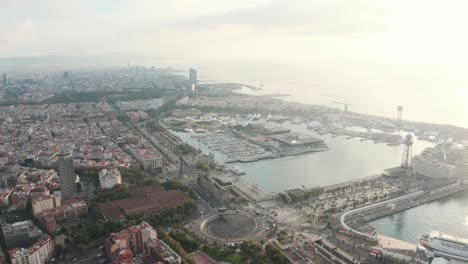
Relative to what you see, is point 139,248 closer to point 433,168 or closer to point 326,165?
point 326,165

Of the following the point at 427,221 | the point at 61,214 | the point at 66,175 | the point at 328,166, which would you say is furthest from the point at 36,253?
the point at 328,166

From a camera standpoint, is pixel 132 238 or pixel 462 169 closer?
pixel 132 238

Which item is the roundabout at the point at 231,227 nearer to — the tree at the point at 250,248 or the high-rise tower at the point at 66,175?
the tree at the point at 250,248

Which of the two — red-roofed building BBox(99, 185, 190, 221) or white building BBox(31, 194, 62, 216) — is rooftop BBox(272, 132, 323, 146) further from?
white building BBox(31, 194, 62, 216)

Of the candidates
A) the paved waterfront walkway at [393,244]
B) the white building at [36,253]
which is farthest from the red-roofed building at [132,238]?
the paved waterfront walkway at [393,244]

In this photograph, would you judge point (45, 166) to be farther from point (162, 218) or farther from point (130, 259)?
point (130, 259)

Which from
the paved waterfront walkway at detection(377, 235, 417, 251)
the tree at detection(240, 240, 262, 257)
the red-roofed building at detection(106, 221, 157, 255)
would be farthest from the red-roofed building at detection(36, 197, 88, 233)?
the paved waterfront walkway at detection(377, 235, 417, 251)
